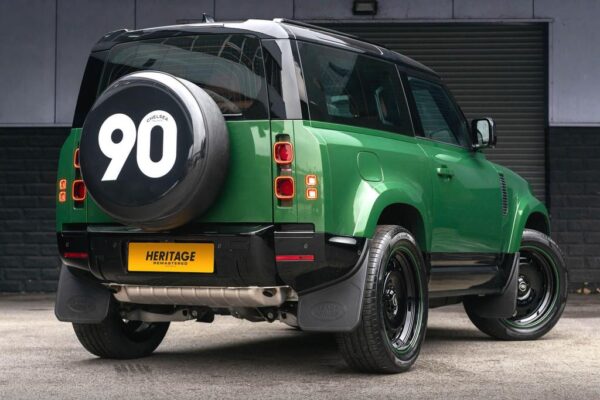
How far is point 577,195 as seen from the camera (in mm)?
13102

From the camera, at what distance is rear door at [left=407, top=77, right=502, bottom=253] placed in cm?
695

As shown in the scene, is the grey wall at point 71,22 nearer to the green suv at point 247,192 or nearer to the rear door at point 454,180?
the rear door at point 454,180

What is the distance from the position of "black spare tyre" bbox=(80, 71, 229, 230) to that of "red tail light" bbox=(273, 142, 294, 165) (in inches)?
10.8

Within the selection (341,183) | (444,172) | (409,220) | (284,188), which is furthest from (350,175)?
(444,172)

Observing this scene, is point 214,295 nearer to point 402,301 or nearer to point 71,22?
point 402,301

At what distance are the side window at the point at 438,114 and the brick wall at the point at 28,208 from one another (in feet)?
23.0

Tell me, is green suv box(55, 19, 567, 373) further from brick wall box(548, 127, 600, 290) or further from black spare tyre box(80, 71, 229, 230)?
brick wall box(548, 127, 600, 290)

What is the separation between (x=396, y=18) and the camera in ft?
43.5

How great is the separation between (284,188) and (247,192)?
0.21m

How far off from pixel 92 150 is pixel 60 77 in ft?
25.9

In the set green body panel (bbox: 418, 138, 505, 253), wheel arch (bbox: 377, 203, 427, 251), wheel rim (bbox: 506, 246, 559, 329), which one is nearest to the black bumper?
wheel arch (bbox: 377, 203, 427, 251)

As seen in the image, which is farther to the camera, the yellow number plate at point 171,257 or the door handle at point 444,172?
the door handle at point 444,172

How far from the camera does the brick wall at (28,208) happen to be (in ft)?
43.7

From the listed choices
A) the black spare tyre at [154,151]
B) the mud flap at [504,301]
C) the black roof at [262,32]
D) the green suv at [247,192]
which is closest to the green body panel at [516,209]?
the mud flap at [504,301]
